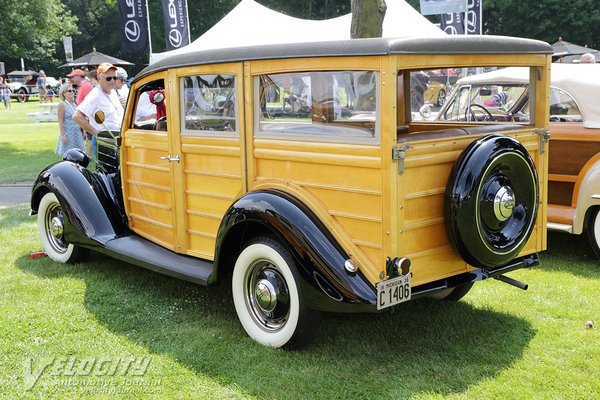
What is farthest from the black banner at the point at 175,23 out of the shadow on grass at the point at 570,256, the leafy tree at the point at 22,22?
the shadow on grass at the point at 570,256

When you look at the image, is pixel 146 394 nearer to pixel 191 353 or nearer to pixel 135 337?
pixel 191 353

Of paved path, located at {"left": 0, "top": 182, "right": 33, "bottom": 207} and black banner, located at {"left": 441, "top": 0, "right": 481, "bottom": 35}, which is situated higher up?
black banner, located at {"left": 441, "top": 0, "right": 481, "bottom": 35}

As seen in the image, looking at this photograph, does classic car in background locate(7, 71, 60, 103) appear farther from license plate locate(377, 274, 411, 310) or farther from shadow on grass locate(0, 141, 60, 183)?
license plate locate(377, 274, 411, 310)

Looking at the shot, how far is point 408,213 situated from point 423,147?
14.7 inches

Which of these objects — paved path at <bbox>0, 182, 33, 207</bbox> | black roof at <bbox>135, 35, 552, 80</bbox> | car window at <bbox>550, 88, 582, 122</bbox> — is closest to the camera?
black roof at <bbox>135, 35, 552, 80</bbox>

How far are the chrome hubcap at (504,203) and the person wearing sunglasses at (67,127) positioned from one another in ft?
21.3

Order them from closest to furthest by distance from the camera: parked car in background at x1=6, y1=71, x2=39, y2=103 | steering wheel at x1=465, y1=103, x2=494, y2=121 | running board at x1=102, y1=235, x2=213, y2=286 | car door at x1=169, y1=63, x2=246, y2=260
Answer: car door at x1=169, y1=63, x2=246, y2=260
running board at x1=102, y1=235, x2=213, y2=286
steering wheel at x1=465, y1=103, x2=494, y2=121
parked car in background at x1=6, y1=71, x2=39, y2=103

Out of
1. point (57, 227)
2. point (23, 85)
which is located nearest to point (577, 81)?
point (57, 227)

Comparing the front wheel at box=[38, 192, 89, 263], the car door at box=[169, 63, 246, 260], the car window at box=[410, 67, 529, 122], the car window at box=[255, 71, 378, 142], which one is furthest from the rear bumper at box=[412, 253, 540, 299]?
the front wheel at box=[38, 192, 89, 263]

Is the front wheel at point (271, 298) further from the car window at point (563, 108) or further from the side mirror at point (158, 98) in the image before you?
the car window at point (563, 108)

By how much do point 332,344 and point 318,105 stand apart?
4.88 ft

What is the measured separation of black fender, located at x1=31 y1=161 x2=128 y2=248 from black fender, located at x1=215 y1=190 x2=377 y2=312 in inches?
72.7

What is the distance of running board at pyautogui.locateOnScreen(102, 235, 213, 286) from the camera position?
13.8 ft

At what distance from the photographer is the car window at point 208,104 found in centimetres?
411
